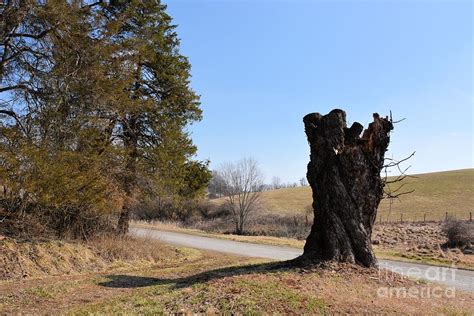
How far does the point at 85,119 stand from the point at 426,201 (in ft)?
172

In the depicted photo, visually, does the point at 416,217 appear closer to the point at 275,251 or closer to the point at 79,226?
the point at 275,251

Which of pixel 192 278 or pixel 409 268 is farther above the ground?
pixel 192 278

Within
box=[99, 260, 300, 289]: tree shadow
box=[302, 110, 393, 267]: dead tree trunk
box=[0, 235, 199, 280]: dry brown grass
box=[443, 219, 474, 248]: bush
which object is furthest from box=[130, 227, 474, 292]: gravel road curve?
box=[443, 219, 474, 248]: bush

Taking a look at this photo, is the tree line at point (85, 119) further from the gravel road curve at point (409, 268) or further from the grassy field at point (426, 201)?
the grassy field at point (426, 201)

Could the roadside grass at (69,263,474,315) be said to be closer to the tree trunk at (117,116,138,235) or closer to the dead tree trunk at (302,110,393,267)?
the dead tree trunk at (302,110,393,267)

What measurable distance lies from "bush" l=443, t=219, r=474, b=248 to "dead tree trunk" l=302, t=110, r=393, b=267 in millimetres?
17667

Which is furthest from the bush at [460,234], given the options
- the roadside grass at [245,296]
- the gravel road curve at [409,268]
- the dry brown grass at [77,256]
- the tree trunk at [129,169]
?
the tree trunk at [129,169]

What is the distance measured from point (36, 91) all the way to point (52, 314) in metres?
7.44

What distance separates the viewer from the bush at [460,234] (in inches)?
954

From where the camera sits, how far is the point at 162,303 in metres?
7.20

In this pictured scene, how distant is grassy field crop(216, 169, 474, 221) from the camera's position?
47.6 m

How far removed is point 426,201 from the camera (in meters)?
55.8

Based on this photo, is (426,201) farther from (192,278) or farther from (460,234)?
(192,278)

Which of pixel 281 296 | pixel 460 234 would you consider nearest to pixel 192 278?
pixel 281 296
